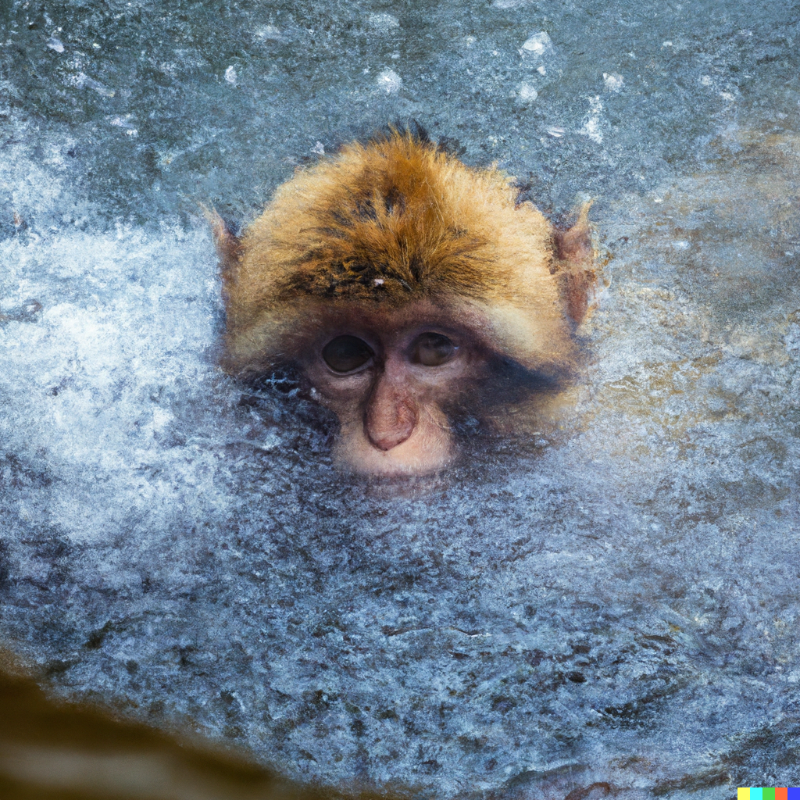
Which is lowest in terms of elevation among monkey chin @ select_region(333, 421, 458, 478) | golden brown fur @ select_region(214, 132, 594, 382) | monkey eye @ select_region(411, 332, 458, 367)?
monkey chin @ select_region(333, 421, 458, 478)

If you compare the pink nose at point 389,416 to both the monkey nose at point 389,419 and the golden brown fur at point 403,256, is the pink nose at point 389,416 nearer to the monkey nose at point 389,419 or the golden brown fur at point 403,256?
the monkey nose at point 389,419

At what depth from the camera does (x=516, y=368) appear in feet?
7.12

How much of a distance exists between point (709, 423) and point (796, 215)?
0.61 metres

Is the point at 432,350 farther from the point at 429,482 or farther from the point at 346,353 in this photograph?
the point at 429,482

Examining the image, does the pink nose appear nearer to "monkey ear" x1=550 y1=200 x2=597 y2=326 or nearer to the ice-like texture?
the ice-like texture

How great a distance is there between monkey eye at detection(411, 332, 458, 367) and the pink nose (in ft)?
0.33

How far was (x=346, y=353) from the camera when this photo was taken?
7.25 ft

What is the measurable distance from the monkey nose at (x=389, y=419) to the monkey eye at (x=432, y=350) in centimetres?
11

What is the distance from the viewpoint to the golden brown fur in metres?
2.01

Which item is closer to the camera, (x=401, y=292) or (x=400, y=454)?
(x=401, y=292)

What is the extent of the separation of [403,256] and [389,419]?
415 millimetres

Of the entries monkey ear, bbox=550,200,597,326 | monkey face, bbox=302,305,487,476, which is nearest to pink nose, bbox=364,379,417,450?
monkey face, bbox=302,305,487,476

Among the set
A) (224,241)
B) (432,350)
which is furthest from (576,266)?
(224,241)

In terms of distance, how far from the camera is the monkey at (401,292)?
Answer: 2020mm
